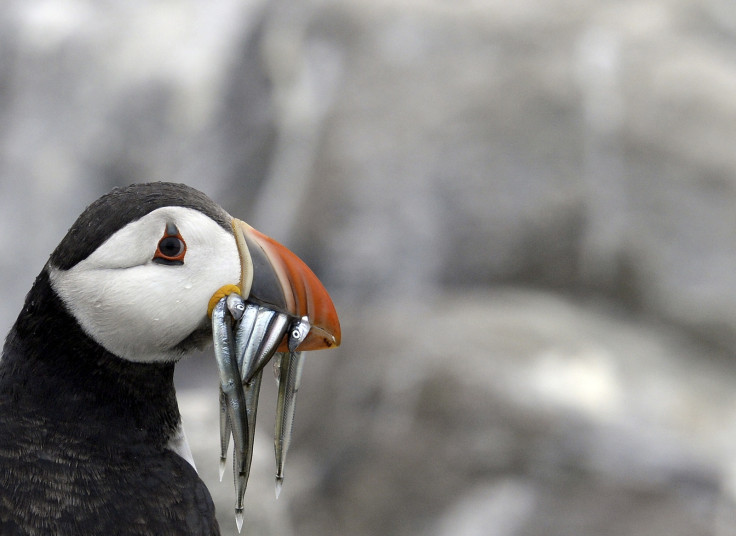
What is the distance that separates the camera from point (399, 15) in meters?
5.62

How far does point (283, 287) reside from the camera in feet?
5.35

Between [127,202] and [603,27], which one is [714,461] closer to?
[603,27]

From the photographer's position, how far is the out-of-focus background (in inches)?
156

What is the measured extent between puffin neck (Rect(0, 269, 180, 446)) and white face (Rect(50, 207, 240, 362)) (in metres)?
0.04

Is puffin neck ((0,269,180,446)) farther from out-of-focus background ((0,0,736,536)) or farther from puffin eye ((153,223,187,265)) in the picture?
out-of-focus background ((0,0,736,536))

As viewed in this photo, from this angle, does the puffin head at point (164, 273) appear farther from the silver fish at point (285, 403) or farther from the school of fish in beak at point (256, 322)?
the silver fish at point (285, 403)

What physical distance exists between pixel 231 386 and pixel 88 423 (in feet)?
0.93

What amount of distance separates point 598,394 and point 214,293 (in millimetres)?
2891

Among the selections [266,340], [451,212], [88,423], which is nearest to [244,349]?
[266,340]

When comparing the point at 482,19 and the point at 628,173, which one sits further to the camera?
the point at 482,19

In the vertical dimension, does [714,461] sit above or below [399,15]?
below

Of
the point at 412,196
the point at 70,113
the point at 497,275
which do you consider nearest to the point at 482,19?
the point at 412,196

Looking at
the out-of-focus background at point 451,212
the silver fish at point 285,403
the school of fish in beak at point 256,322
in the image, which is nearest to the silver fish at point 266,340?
the school of fish in beak at point 256,322

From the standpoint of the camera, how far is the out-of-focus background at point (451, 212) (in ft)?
13.0
